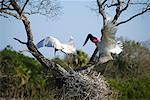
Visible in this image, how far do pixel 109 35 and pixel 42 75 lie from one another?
27.7 ft

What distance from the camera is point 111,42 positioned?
903cm

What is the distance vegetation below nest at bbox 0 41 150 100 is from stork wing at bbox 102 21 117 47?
881 mm

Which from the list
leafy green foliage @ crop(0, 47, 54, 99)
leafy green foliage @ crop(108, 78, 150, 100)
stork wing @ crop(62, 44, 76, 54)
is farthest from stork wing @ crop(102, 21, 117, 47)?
leafy green foliage @ crop(108, 78, 150, 100)

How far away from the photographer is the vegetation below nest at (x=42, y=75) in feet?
43.4

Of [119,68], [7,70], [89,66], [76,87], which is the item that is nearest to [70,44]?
[89,66]

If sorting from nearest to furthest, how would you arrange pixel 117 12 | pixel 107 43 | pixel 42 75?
pixel 107 43, pixel 117 12, pixel 42 75

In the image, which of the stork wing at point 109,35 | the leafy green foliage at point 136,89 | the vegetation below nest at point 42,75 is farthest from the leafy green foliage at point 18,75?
the stork wing at point 109,35

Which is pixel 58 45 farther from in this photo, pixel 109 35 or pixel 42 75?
pixel 42 75

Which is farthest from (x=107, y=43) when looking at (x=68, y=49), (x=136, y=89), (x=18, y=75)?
(x=136, y=89)

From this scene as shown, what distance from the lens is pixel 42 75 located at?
1717 cm

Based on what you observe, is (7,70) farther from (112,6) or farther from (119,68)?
(119,68)

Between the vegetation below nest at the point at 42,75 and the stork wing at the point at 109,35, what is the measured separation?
0.88m

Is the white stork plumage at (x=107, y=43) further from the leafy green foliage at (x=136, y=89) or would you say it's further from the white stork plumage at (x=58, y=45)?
the leafy green foliage at (x=136, y=89)

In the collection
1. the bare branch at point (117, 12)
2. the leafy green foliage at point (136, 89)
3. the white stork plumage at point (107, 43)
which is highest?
the leafy green foliage at point (136, 89)
